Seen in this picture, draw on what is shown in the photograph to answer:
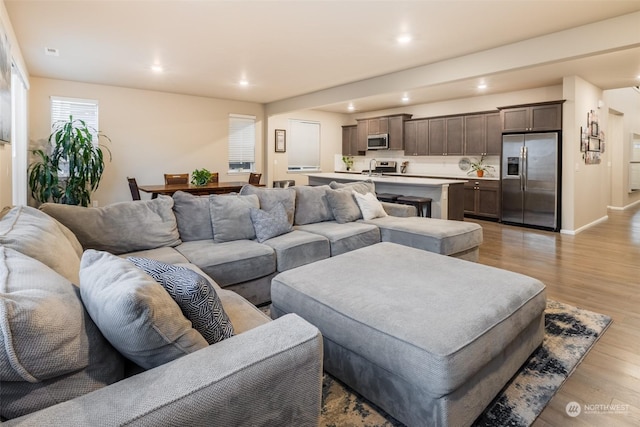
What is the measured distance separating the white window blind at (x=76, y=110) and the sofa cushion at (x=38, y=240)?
16.8 feet

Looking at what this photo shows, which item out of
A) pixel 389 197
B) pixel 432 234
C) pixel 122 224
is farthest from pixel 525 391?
pixel 389 197

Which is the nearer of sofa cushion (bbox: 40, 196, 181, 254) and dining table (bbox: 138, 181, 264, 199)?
sofa cushion (bbox: 40, 196, 181, 254)

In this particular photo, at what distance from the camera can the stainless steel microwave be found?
30.4 ft

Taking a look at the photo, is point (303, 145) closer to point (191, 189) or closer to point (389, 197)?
point (389, 197)

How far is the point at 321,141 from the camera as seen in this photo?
10.1m

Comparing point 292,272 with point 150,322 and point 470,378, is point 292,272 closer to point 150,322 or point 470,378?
point 470,378

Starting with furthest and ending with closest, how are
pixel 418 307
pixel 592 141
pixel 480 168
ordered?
pixel 480 168
pixel 592 141
pixel 418 307

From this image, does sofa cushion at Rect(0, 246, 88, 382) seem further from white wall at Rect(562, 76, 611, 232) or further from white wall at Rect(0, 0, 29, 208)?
white wall at Rect(562, 76, 611, 232)

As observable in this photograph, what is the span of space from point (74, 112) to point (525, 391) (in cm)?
749

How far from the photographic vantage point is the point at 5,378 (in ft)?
2.79

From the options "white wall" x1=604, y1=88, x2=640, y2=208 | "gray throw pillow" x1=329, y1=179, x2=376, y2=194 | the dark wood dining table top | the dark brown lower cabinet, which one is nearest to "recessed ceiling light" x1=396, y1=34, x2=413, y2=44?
"gray throw pillow" x1=329, y1=179, x2=376, y2=194

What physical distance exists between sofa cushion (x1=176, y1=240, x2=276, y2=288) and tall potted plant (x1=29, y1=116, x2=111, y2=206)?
3960 millimetres

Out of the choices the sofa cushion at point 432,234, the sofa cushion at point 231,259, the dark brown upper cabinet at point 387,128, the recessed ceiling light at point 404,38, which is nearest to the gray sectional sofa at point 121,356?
the sofa cushion at point 231,259

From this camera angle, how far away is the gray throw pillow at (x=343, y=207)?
425 cm
